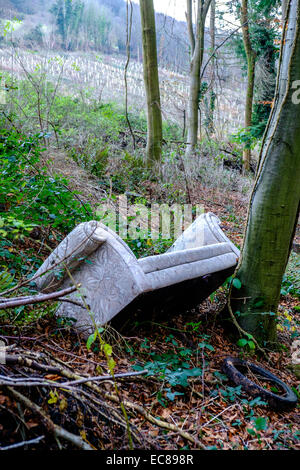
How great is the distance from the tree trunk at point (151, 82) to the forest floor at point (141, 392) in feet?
17.0

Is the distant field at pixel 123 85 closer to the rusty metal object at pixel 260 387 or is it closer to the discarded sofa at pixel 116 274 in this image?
the discarded sofa at pixel 116 274

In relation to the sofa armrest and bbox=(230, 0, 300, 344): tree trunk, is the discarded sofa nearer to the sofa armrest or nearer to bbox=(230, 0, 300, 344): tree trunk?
the sofa armrest

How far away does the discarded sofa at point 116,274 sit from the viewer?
2139 millimetres

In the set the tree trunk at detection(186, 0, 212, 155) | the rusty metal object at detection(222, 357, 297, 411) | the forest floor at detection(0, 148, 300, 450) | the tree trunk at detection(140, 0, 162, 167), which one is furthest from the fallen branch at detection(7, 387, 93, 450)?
the tree trunk at detection(186, 0, 212, 155)

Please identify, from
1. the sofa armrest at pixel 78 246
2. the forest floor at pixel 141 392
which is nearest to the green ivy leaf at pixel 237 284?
the forest floor at pixel 141 392

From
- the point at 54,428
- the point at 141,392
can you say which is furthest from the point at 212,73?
the point at 54,428

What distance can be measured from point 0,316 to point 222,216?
18.2 feet

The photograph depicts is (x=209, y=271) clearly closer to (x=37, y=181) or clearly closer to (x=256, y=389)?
(x=256, y=389)

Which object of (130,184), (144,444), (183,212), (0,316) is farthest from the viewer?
(130,184)

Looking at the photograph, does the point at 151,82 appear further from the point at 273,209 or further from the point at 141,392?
the point at 141,392

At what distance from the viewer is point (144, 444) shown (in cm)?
158

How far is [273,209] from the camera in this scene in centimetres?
281

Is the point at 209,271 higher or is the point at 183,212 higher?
the point at 209,271
